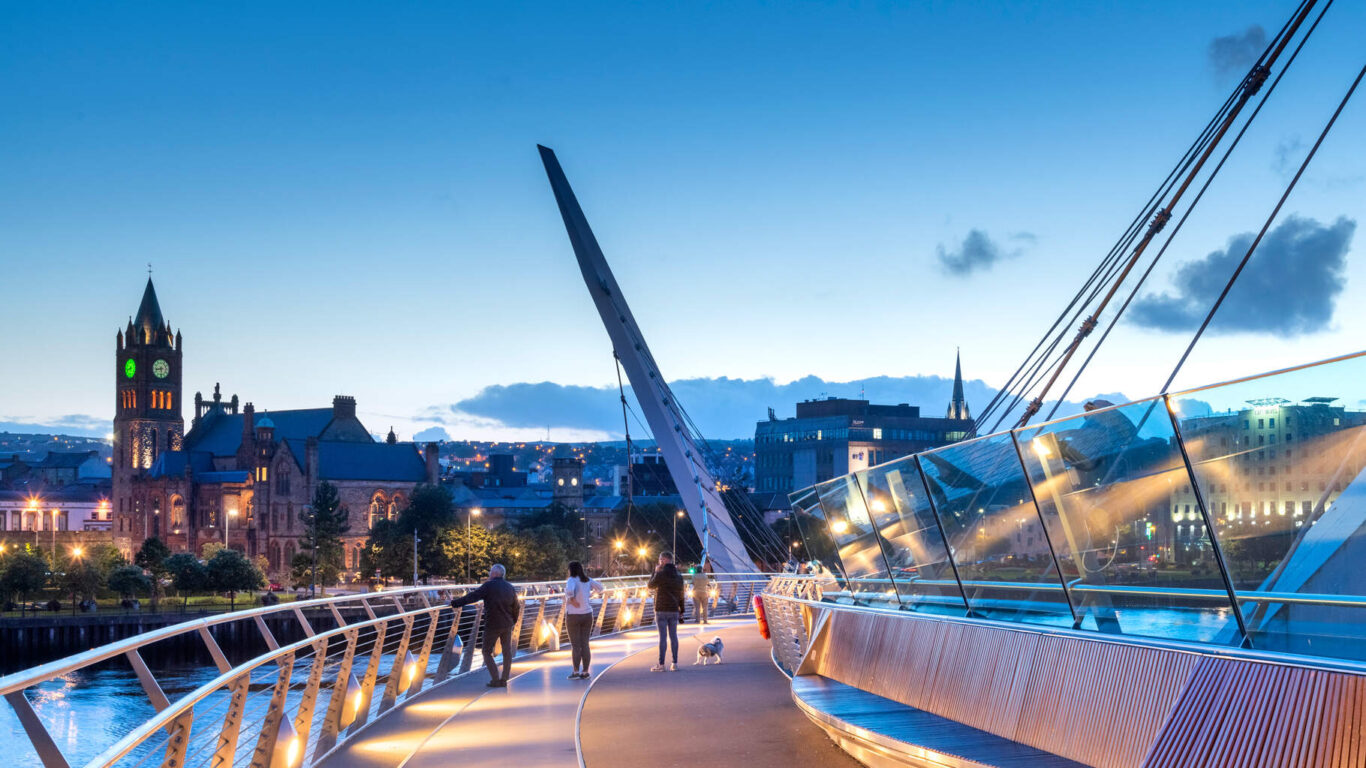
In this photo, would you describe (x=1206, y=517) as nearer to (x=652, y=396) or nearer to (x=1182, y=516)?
(x=1182, y=516)

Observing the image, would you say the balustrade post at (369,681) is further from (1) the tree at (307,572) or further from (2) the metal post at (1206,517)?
(1) the tree at (307,572)

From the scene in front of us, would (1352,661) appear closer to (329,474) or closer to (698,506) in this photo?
(698,506)

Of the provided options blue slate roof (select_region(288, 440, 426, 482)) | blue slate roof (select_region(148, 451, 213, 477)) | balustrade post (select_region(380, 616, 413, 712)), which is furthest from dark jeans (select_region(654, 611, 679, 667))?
blue slate roof (select_region(148, 451, 213, 477))

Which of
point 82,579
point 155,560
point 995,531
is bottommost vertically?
point 82,579

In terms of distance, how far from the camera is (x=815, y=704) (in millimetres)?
9812

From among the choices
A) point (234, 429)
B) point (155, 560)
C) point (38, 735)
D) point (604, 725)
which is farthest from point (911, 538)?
point (234, 429)

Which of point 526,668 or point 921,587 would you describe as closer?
point 921,587

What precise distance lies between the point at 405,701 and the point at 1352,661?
9.52 metres

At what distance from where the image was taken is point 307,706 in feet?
29.3

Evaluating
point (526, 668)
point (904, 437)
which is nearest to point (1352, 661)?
point (526, 668)

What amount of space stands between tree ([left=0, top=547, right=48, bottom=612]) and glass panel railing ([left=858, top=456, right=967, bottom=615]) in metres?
89.7

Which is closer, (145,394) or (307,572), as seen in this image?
(307,572)

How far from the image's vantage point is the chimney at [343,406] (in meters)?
153

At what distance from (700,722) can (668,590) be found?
5.07 metres
